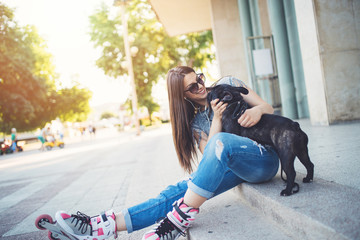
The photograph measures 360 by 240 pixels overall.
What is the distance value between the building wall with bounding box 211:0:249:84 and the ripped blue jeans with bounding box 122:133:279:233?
1022 centimetres

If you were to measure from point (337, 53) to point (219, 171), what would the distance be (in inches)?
196

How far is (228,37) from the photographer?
39.4 feet

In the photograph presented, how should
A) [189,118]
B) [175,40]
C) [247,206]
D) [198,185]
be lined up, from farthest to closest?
[175,40] → [189,118] → [247,206] → [198,185]

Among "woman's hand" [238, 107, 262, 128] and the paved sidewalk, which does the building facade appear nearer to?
the paved sidewalk

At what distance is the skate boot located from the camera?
2.11 metres

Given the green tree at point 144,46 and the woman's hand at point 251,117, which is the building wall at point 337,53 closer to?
the woman's hand at point 251,117

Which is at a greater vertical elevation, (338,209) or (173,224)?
(338,209)

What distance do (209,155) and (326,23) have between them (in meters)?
5.05

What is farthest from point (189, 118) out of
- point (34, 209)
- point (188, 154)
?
point (34, 209)

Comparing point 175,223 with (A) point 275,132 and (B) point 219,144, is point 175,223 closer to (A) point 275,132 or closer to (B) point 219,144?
(B) point 219,144

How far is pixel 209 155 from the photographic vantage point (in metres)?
2.07

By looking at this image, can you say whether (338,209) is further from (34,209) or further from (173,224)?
(34,209)

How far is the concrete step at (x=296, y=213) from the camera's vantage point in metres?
1.49

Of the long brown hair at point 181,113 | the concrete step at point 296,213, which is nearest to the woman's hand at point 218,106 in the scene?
the long brown hair at point 181,113
